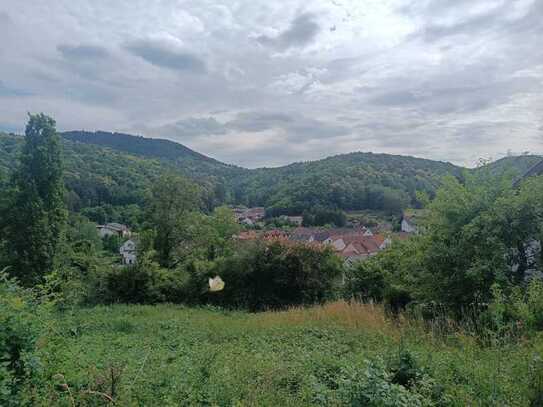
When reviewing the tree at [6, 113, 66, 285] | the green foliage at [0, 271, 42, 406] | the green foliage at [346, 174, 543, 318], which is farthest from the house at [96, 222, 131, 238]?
the green foliage at [0, 271, 42, 406]

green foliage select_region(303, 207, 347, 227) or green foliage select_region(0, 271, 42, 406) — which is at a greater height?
green foliage select_region(0, 271, 42, 406)

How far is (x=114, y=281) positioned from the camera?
1603cm

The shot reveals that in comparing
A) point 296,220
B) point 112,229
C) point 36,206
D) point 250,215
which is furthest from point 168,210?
point 250,215

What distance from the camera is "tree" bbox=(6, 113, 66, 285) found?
635 inches

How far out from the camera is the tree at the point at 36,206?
16125mm

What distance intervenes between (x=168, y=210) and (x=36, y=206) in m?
6.19

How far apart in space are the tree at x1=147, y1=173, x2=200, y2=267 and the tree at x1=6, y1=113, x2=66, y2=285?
15.4 ft

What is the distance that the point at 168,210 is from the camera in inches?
805

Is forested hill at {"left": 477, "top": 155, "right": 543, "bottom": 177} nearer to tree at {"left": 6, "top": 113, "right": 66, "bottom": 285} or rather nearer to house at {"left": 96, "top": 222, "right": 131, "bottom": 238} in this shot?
tree at {"left": 6, "top": 113, "right": 66, "bottom": 285}

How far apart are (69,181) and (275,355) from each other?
6600cm

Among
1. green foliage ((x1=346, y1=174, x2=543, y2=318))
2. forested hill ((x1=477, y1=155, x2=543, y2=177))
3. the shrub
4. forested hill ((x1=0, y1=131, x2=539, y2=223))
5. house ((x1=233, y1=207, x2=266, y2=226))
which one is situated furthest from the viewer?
house ((x1=233, y1=207, x2=266, y2=226))

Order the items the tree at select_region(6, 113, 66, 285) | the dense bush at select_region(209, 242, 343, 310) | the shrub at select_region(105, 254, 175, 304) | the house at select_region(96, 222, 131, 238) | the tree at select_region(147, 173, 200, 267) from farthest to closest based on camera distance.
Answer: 1. the house at select_region(96, 222, 131, 238)
2. the tree at select_region(147, 173, 200, 267)
3. the tree at select_region(6, 113, 66, 285)
4. the shrub at select_region(105, 254, 175, 304)
5. the dense bush at select_region(209, 242, 343, 310)

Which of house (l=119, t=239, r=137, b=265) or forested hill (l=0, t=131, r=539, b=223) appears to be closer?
house (l=119, t=239, r=137, b=265)

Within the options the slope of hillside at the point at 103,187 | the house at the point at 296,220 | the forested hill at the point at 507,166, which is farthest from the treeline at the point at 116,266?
the house at the point at 296,220
